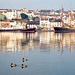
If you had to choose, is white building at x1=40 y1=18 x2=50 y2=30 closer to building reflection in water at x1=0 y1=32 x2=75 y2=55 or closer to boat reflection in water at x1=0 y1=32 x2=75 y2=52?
boat reflection in water at x1=0 y1=32 x2=75 y2=52

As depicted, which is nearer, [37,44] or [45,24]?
[37,44]

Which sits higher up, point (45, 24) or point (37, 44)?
point (45, 24)

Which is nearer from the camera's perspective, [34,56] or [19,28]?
[34,56]

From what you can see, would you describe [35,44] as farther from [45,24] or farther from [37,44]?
[45,24]

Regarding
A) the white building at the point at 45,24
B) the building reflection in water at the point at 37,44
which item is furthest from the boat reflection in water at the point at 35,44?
the white building at the point at 45,24

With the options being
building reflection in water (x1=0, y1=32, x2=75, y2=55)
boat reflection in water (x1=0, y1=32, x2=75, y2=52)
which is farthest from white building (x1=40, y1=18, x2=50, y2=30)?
building reflection in water (x1=0, y1=32, x2=75, y2=55)

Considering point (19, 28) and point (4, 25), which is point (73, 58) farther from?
point (4, 25)

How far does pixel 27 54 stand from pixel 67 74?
617 cm

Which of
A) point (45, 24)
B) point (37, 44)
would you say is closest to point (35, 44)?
point (37, 44)

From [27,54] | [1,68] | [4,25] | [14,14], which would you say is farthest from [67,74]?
[14,14]

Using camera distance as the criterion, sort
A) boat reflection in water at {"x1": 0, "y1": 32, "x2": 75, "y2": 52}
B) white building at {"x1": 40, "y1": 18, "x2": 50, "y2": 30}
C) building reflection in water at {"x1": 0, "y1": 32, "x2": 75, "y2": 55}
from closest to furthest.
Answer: building reflection in water at {"x1": 0, "y1": 32, "x2": 75, "y2": 55}
boat reflection in water at {"x1": 0, "y1": 32, "x2": 75, "y2": 52}
white building at {"x1": 40, "y1": 18, "x2": 50, "y2": 30}

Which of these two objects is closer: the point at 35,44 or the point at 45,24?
the point at 35,44

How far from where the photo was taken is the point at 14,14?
91750 millimetres

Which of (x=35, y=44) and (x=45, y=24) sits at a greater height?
(x=45, y=24)
